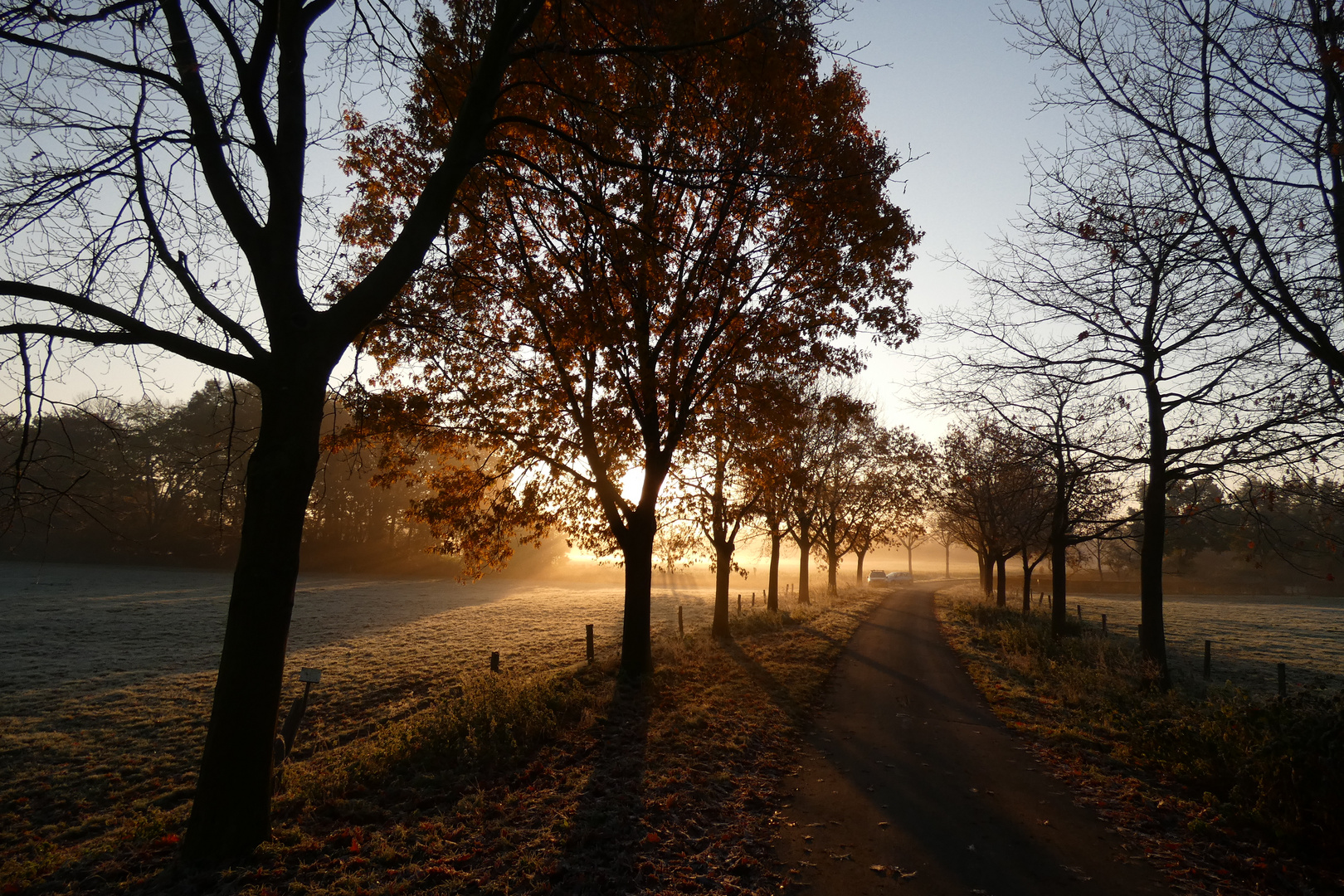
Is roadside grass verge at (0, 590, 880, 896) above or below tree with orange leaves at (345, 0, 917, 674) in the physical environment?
Answer: below

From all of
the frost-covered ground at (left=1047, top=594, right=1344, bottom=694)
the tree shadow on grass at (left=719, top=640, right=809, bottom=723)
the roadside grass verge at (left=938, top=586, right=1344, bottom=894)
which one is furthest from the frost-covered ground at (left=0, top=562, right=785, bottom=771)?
the frost-covered ground at (left=1047, top=594, right=1344, bottom=694)

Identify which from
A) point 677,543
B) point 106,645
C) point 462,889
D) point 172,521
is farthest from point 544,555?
point 462,889

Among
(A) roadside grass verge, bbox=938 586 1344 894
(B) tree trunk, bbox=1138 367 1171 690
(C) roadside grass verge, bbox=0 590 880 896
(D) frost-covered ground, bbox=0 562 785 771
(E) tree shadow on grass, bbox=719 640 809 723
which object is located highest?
(B) tree trunk, bbox=1138 367 1171 690

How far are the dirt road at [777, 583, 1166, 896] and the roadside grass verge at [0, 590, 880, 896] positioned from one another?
18.9 inches

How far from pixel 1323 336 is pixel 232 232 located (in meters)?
10.7

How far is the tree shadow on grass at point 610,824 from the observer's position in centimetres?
471

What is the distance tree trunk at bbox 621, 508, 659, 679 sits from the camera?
11.9 m

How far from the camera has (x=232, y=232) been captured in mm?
5379

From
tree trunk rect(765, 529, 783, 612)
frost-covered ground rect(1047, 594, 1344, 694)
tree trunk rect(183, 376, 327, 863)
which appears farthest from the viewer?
tree trunk rect(765, 529, 783, 612)

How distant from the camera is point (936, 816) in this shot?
5957mm

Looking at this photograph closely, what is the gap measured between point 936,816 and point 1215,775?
10.3 ft

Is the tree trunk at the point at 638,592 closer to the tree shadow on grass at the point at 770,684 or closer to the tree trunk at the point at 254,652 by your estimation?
the tree shadow on grass at the point at 770,684

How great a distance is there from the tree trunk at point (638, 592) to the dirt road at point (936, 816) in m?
3.81

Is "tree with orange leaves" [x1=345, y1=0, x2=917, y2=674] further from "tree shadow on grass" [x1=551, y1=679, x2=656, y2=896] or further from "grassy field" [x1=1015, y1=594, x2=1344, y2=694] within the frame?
"grassy field" [x1=1015, y1=594, x2=1344, y2=694]
